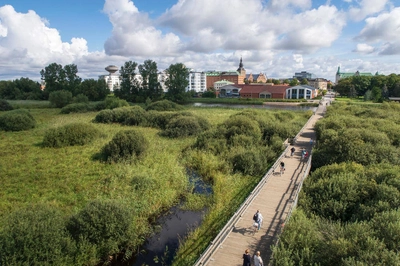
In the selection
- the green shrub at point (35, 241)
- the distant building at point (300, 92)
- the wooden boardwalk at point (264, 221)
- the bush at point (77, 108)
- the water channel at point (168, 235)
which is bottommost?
the water channel at point (168, 235)

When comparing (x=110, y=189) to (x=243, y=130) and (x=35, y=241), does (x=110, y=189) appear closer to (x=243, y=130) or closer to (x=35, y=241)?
(x=35, y=241)

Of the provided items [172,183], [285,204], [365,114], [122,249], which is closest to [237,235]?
[285,204]

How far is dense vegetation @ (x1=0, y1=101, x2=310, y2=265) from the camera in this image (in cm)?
1070

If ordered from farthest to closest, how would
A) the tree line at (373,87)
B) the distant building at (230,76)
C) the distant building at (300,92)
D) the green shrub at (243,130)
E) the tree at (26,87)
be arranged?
1. the distant building at (230,76)
2. the distant building at (300,92)
3. the tree at (26,87)
4. the tree line at (373,87)
5. the green shrub at (243,130)

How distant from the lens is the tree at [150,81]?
257 ft

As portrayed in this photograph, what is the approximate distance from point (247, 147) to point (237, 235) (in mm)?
14523

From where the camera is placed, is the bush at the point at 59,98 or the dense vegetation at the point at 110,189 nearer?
the dense vegetation at the point at 110,189

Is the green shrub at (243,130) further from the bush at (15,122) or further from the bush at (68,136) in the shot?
the bush at (15,122)

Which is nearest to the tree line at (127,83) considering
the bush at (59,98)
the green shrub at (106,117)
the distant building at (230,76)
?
the bush at (59,98)

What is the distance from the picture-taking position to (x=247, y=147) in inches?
1019

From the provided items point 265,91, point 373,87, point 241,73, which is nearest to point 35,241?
point 265,91

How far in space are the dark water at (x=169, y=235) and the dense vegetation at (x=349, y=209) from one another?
520cm

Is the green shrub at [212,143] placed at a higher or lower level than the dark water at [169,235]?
higher

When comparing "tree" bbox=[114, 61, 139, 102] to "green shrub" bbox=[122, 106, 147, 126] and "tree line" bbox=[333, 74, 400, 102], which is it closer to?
"green shrub" bbox=[122, 106, 147, 126]
